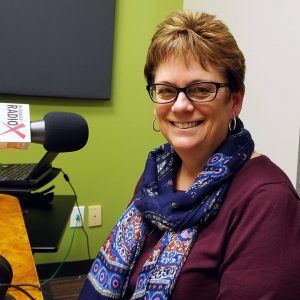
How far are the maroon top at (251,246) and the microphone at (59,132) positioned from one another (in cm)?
35

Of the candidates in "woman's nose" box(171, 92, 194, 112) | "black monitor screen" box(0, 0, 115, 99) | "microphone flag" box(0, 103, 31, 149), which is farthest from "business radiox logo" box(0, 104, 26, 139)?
"black monitor screen" box(0, 0, 115, 99)

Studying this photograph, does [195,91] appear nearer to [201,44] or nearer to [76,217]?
[201,44]

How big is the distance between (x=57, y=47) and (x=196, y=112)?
122 cm

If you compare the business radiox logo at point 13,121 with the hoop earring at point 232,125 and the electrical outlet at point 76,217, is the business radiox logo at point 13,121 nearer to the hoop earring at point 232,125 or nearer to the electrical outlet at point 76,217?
the hoop earring at point 232,125

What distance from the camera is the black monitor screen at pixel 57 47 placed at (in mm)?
1889

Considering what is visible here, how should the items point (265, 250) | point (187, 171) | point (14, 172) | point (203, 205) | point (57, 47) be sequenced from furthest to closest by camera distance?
point (57, 47), point (14, 172), point (187, 171), point (203, 205), point (265, 250)

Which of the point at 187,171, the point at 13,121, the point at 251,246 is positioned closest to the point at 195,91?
the point at 187,171

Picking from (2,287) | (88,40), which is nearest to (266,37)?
(88,40)

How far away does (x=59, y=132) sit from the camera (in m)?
0.79

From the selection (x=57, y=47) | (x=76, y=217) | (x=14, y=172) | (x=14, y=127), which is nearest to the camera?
(x=14, y=127)

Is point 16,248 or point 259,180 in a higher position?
point 259,180

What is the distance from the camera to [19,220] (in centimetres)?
97

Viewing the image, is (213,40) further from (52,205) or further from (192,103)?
(52,205)

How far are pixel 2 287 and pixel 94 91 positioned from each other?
1585 mm
